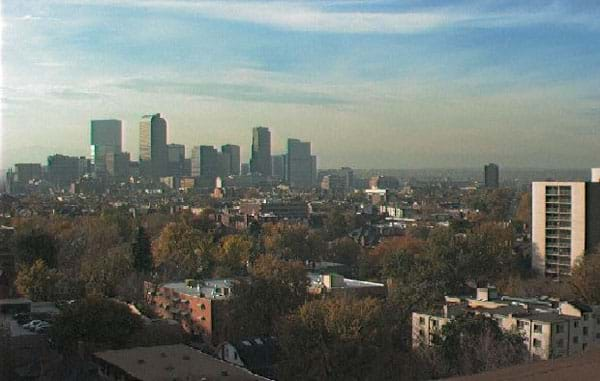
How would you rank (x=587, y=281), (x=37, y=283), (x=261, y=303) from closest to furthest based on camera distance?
(x=261, y=303)
(x=587, y=281)
(x=37, y=283)

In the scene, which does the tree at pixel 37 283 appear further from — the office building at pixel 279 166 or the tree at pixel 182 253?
the office building at pixel 279 166

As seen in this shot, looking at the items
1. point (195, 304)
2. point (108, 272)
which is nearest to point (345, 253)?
point (108, 272)

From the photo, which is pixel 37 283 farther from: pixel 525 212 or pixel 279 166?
pixel 279 166

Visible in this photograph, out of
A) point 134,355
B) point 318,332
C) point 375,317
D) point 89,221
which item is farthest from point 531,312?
point 89,221

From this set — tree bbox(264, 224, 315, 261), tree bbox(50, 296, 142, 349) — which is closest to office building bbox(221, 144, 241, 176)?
tree bbox(264, 224, 315, 261)

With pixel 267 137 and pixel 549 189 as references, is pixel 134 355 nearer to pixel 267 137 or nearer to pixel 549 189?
pixel 549 189

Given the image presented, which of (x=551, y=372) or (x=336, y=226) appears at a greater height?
(x=551, y=372)
